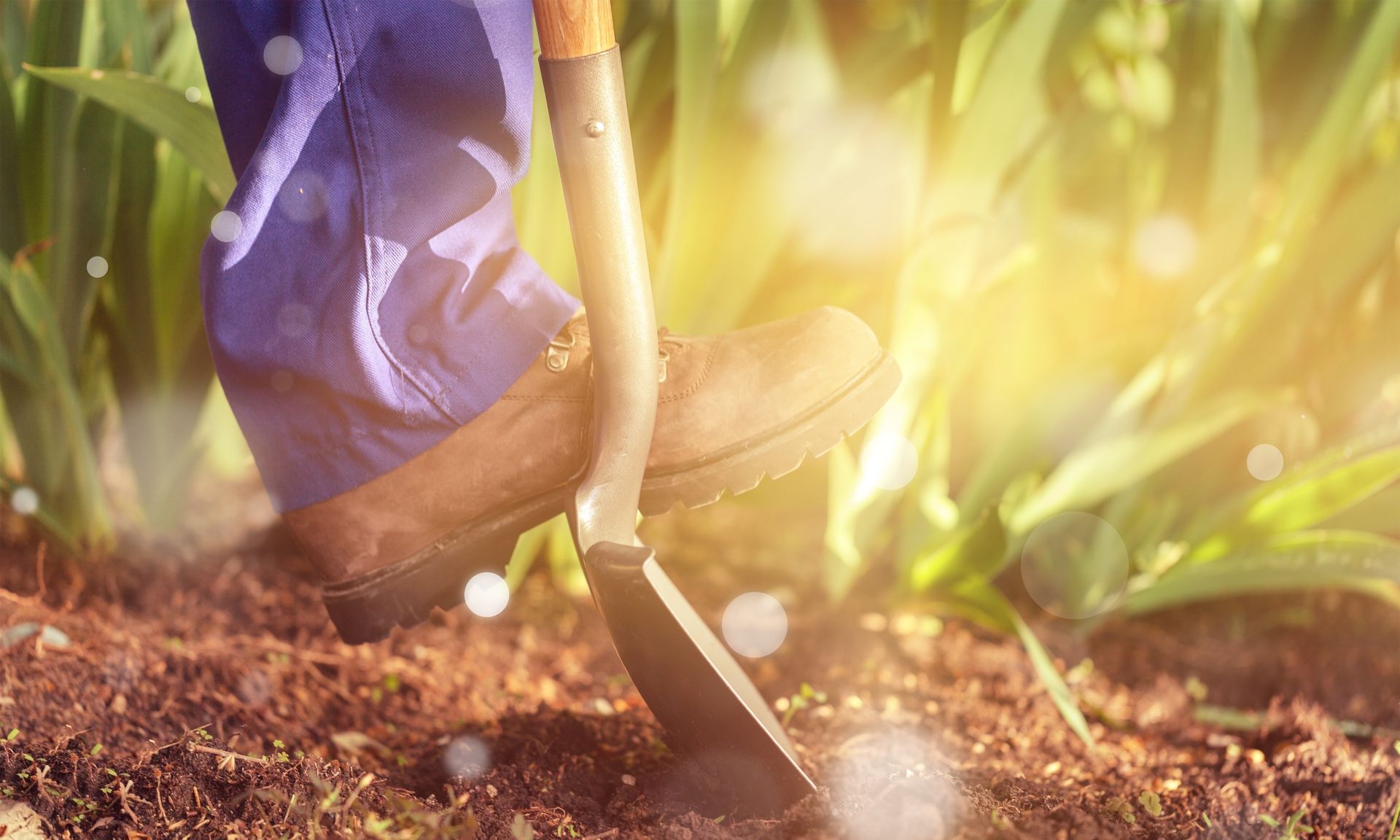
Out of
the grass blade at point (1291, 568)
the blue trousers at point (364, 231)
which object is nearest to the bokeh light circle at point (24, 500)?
the blue trousers at point (364, 231)

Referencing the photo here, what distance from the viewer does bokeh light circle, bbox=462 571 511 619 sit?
105cm

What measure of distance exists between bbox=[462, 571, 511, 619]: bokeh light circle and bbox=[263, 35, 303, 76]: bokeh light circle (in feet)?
1.94

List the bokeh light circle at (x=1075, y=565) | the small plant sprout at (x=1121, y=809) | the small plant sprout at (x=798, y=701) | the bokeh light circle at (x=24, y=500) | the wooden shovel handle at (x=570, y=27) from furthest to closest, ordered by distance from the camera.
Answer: the bokeh light circle at (x=1075, y=565) < the bokeh light circle at (x=24, y=500) < the small plant sprout at (x=798, y=701) < the small plant sprout at (x=1121, y=809) < the wooden shovel handle at (x=570, y=27)

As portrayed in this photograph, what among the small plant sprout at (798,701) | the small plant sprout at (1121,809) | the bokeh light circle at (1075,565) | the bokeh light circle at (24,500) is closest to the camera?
the small plant sprout at (1121,809)

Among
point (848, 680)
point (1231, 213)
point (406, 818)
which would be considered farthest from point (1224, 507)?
point (406, 818)

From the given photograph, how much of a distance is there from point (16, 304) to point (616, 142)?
26.7 inches

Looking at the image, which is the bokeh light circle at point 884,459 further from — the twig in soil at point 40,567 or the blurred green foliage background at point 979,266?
the twig in soil at point 40,567

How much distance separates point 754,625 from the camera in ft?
3.67

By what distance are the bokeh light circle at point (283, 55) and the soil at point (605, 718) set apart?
0.51m

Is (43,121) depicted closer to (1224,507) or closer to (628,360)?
(628,360)

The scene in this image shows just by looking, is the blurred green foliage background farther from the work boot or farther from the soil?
the work boot

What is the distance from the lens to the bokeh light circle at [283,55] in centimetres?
64

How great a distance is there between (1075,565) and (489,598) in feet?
2.43

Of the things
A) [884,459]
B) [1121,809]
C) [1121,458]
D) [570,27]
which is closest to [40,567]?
[570,27]
